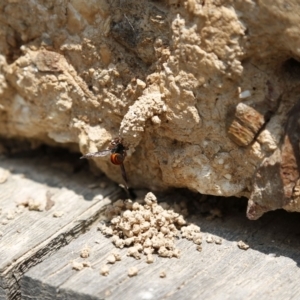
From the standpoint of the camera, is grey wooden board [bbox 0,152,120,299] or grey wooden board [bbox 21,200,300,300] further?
grey wooden board [bbox 0,152,120,299]

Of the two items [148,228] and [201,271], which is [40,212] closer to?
[148,228]

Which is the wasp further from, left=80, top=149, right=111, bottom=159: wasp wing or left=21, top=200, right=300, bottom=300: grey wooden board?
left=21, top=200, right=300, bottom=300: grey wooden board

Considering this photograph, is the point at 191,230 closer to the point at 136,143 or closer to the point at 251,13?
the point at 136,143

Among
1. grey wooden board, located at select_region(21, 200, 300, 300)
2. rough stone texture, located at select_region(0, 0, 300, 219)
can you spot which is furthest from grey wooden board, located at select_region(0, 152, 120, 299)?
rough stone texture, located at select_region(0, 0, 300, 219)

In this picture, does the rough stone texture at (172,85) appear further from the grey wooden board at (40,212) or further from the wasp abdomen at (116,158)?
the grey wooden board at (40,212)

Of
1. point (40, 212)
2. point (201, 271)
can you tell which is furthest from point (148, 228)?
point (40, 212)

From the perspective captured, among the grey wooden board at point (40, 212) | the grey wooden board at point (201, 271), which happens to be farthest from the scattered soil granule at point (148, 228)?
the grey wooden board at point (40, 212)
